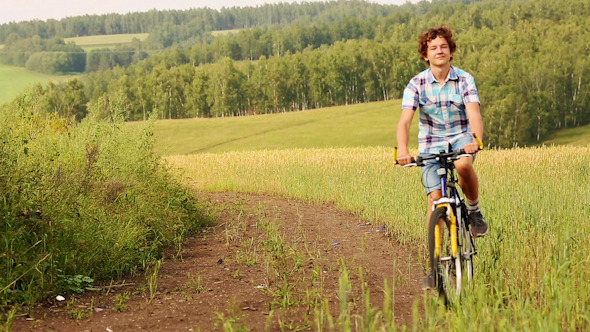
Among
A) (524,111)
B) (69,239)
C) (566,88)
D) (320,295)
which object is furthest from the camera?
(566,88)

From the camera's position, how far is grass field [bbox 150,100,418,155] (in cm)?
7638

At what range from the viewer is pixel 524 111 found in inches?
2953

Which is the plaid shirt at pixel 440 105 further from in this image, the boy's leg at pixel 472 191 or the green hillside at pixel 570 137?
the green hillside at pixel 570 137

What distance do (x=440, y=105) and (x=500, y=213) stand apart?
3117mm

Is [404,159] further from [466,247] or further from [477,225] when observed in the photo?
[477,225]

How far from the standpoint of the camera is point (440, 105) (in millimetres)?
6176

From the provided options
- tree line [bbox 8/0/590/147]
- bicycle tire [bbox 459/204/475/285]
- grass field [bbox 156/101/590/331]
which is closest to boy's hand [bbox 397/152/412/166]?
bicycle tire [bbox 459/204/475/285]

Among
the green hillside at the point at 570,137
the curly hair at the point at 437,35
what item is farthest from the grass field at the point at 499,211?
the green hillside at the point at 570,137

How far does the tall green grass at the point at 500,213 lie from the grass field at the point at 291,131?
48505mm

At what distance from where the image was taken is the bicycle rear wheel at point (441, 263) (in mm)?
5621

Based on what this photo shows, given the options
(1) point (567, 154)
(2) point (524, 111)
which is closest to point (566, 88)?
(2) point (524, 111)

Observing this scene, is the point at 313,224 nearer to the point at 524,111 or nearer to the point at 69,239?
the point at 69,239

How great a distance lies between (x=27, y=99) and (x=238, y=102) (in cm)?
11098

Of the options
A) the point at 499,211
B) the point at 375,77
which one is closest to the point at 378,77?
the point at 375,77
